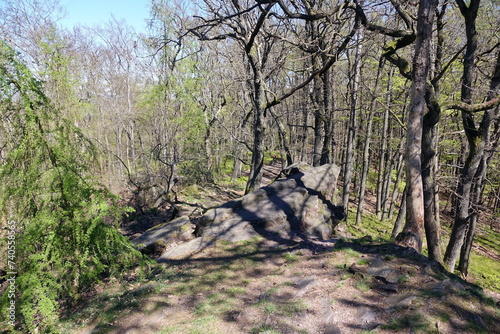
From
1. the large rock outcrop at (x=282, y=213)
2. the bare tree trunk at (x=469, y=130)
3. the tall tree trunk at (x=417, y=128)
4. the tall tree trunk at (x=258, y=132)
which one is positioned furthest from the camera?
the tall tree trunk at (x=258, y=132)

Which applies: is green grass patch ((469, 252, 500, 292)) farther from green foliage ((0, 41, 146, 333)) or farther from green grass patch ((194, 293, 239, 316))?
green foliage ((0, 41, 146, 333))

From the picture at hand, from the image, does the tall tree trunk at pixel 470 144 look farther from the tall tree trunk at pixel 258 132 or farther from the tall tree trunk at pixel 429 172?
the tall tree trunk at pixel 258 132

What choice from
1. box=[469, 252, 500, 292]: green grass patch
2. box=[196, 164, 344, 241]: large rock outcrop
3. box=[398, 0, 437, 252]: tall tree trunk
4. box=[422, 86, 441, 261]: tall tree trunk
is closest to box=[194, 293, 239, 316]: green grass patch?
box=[196, 164, 344, 241]: large rock outcrop

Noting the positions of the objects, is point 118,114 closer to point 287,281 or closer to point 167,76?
point 167,76

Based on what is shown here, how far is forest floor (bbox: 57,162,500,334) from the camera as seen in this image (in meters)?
3.70

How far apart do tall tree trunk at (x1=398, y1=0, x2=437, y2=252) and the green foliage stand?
5.67 metres

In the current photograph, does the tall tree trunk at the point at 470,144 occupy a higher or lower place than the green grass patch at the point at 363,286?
higher

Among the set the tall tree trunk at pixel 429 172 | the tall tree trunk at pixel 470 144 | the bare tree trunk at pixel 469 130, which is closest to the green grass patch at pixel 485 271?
the tall tree trunk at pixel 470 144

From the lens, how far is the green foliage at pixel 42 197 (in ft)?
12.3

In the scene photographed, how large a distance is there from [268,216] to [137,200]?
853cm

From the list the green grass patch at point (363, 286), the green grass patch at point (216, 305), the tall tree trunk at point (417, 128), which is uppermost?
the tall tree trunk at point (417, 128)

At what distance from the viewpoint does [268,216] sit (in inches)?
323

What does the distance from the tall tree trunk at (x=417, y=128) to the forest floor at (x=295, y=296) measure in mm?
545

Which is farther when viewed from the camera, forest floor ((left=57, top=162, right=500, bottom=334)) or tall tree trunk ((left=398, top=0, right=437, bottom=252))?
tall tree trunk ((left=398, top=0, right=437, bottom=252))
